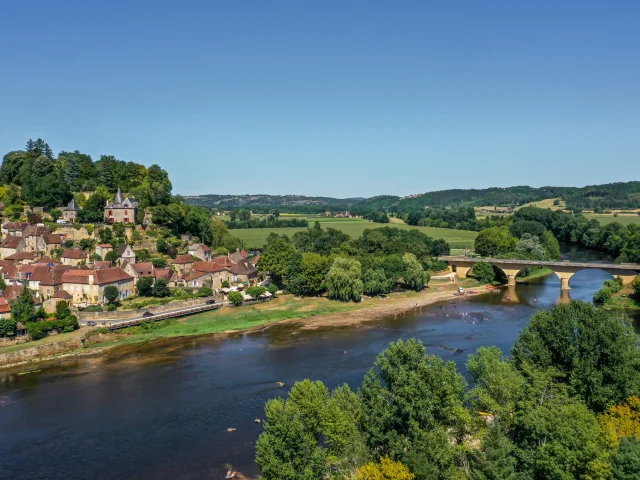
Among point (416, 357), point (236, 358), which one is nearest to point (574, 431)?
point (416, 357)

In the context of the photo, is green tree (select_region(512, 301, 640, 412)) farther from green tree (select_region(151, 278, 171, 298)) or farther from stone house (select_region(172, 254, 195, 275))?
stone house (select_region(172, 254, 195, 275))

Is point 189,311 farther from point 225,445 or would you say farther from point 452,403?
point 452,403

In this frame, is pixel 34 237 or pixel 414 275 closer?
pixel 34 237

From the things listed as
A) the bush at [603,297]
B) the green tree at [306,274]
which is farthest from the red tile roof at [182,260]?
the bush at [603,297]

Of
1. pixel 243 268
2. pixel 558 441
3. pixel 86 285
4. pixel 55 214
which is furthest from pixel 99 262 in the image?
pixel 558 441

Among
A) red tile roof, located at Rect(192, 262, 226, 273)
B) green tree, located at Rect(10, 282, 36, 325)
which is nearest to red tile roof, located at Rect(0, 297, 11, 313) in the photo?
green tree, located at Rect(10, 282, 36, 325)

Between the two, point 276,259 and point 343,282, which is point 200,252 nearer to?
point 276,259
